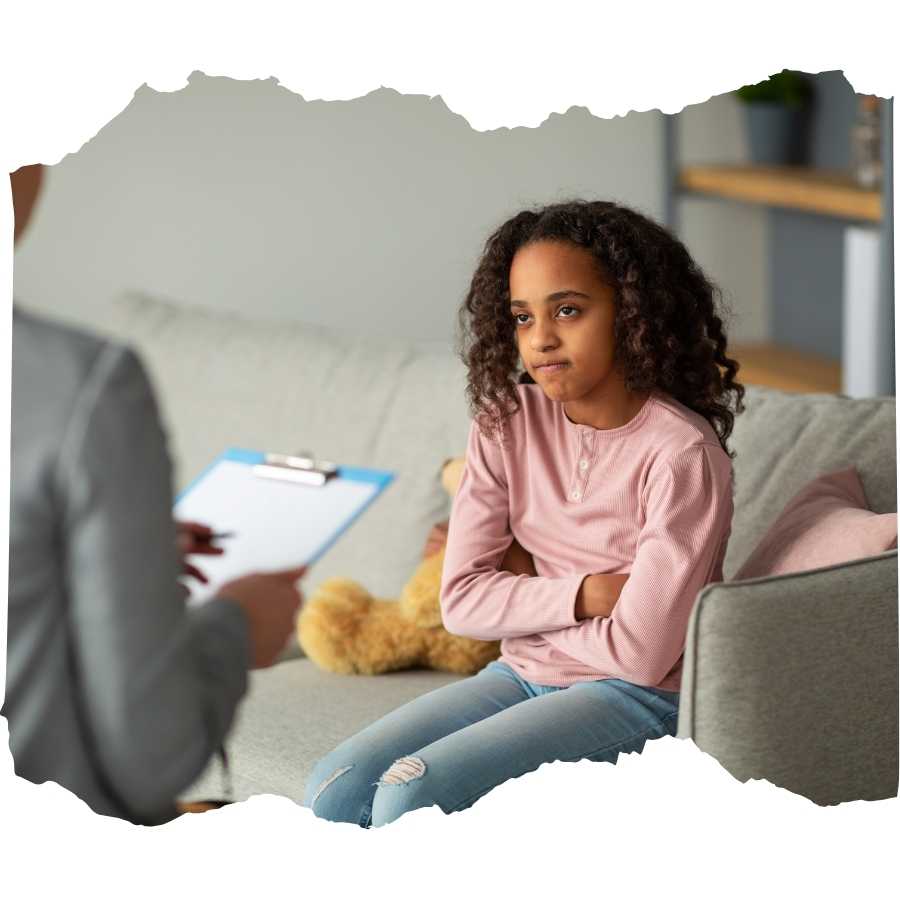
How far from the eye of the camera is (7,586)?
79cm

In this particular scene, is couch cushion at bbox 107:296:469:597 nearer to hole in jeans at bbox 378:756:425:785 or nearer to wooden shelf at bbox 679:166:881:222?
hole in jeans at bbox 378:756:425:785

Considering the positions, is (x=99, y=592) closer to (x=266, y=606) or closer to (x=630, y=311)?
(x=266, y=606)

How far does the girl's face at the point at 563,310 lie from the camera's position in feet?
3.96

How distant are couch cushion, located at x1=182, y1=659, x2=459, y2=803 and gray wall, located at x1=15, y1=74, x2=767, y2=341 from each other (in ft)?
3.98

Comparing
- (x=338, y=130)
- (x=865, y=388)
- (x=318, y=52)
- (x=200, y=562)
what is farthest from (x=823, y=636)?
(x=338, y=130)

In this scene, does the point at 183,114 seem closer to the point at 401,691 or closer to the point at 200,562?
the point at 200,562

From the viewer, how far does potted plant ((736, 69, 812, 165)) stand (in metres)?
2.92

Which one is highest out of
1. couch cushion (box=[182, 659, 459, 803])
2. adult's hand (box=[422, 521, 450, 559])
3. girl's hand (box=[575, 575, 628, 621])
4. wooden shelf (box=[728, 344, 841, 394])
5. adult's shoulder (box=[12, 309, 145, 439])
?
adult's shoulder (box=[12, 309, 145, 439])

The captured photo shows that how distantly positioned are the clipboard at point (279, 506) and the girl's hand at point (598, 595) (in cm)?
19

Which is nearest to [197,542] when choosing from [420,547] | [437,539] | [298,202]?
[437,539]

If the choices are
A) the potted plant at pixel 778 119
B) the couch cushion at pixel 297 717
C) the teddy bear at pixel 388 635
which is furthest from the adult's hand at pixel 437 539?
the potted plant at pixel 778 119

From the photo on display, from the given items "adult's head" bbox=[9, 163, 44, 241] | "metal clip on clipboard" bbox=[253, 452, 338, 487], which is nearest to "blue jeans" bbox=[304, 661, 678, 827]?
"metal clip on clipboard" bbox=[253, 452, 338, 487]

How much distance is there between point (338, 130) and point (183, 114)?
278mm

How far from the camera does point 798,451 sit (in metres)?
1.50
